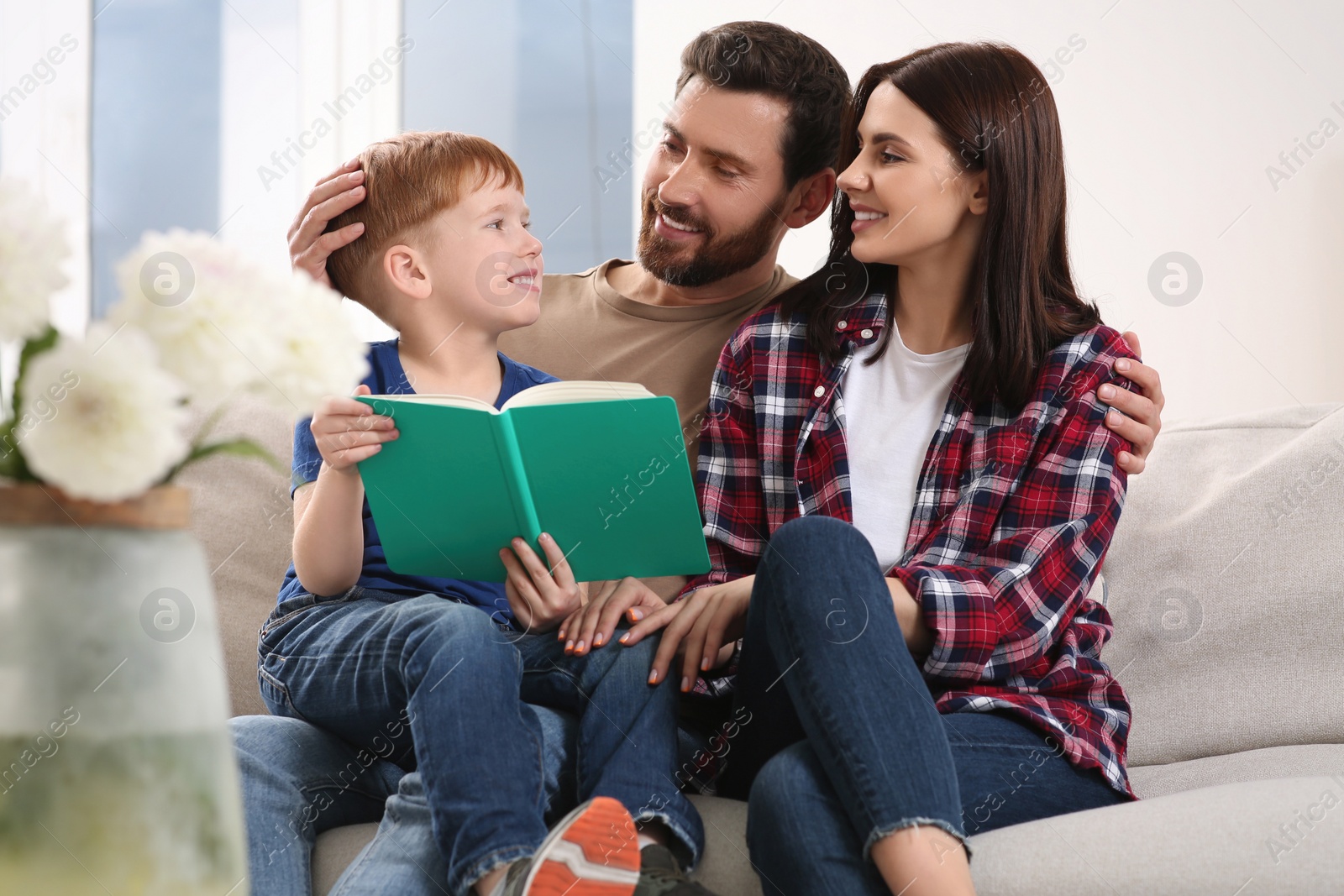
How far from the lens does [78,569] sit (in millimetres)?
578

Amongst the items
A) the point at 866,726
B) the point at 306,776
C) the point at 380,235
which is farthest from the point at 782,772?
the point at 380,235

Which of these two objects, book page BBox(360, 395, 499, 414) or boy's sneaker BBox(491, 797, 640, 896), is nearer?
boy's sneaker BBox(491, 797, 640, 896)

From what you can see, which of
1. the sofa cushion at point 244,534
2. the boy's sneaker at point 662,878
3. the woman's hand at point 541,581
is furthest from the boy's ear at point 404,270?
the boy's sneaker at point 662,878

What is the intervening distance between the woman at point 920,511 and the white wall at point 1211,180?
1.03 m

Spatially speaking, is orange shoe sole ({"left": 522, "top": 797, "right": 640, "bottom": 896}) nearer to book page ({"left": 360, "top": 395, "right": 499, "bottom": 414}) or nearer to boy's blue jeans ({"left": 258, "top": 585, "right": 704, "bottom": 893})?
boy's blue jeans ({"left": 258, "top": 585, "right": 704, "bottom": 893})

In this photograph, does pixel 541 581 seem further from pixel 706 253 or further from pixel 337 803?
pixel 706 253

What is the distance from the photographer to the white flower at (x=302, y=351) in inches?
24.2

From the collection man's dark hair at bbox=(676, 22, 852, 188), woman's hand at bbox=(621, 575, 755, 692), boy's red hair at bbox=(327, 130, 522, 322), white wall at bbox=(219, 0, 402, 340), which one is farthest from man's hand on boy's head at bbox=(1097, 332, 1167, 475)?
white wall at bbox=(219, 0, 402, 340)

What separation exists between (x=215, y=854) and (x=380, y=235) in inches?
42.1

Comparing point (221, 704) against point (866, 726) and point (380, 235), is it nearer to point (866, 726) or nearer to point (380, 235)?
point (866, 726)

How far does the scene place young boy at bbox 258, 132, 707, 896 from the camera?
1009 mm

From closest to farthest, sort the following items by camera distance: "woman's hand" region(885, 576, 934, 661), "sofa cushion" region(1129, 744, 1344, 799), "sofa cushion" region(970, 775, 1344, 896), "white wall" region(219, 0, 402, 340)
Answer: "sofa cushion" region(970, 775, 1344, 896) < "woman's hand" region(885, 576, 934, 661) < "sofa cushion" region(1129, 744, 1344, 799) < "white wall" region(219, 0, 402, 340)

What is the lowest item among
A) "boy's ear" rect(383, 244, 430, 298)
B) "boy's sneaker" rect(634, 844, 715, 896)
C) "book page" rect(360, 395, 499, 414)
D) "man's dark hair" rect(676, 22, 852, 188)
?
"boy's sneaker" rect(634, 844, 715, 896)

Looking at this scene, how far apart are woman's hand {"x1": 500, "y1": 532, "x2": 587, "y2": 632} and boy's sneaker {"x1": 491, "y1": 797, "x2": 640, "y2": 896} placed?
391mm
